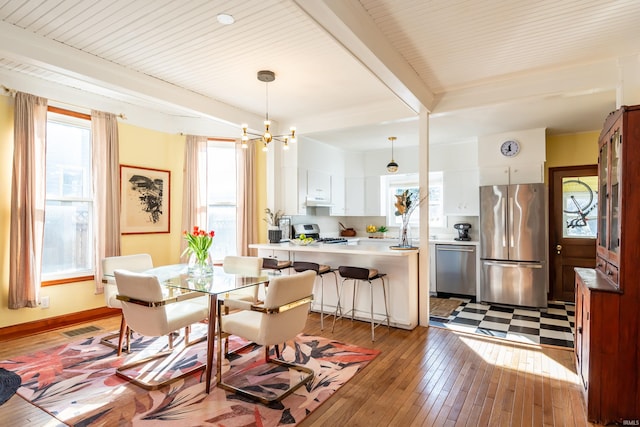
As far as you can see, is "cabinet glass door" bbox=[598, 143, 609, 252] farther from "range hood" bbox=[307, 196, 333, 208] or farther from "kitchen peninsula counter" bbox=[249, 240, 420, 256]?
"range hood" bbox=[307, 196, 333, 208]

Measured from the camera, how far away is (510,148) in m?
5.38

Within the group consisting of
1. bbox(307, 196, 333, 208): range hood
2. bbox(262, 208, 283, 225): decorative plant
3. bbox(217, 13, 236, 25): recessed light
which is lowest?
bbox(262, 208, 283, 225): decorative plant

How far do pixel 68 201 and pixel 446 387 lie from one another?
463 centimetres

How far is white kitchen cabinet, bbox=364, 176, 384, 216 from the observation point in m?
6.99

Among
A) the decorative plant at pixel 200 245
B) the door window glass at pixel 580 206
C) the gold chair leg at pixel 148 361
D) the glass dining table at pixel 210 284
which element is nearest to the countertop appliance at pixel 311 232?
the glass dining table at pixel 210 284

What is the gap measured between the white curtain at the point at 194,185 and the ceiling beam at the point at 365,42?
316cm

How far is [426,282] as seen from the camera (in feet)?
13.9

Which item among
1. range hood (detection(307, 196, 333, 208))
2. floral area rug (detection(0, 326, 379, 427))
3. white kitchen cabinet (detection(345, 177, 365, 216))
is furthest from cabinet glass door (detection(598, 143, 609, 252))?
white kitchen cabinet (detection(345, 177, 365, 216))

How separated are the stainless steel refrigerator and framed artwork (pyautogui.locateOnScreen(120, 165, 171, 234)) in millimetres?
4844

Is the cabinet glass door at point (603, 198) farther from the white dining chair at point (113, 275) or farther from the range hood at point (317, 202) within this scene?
the white dining chair at point (113, 275)

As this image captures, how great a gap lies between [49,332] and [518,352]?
5058 millimetres

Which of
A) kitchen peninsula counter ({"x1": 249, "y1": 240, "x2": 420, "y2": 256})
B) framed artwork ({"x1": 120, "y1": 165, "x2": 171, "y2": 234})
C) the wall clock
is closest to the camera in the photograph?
kitchen peninsula counter ({"x1": 249, "y1": 240, "x2": 420, "y2": 256})

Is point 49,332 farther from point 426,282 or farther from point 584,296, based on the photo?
point 584,296

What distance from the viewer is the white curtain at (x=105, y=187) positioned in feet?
14.5
